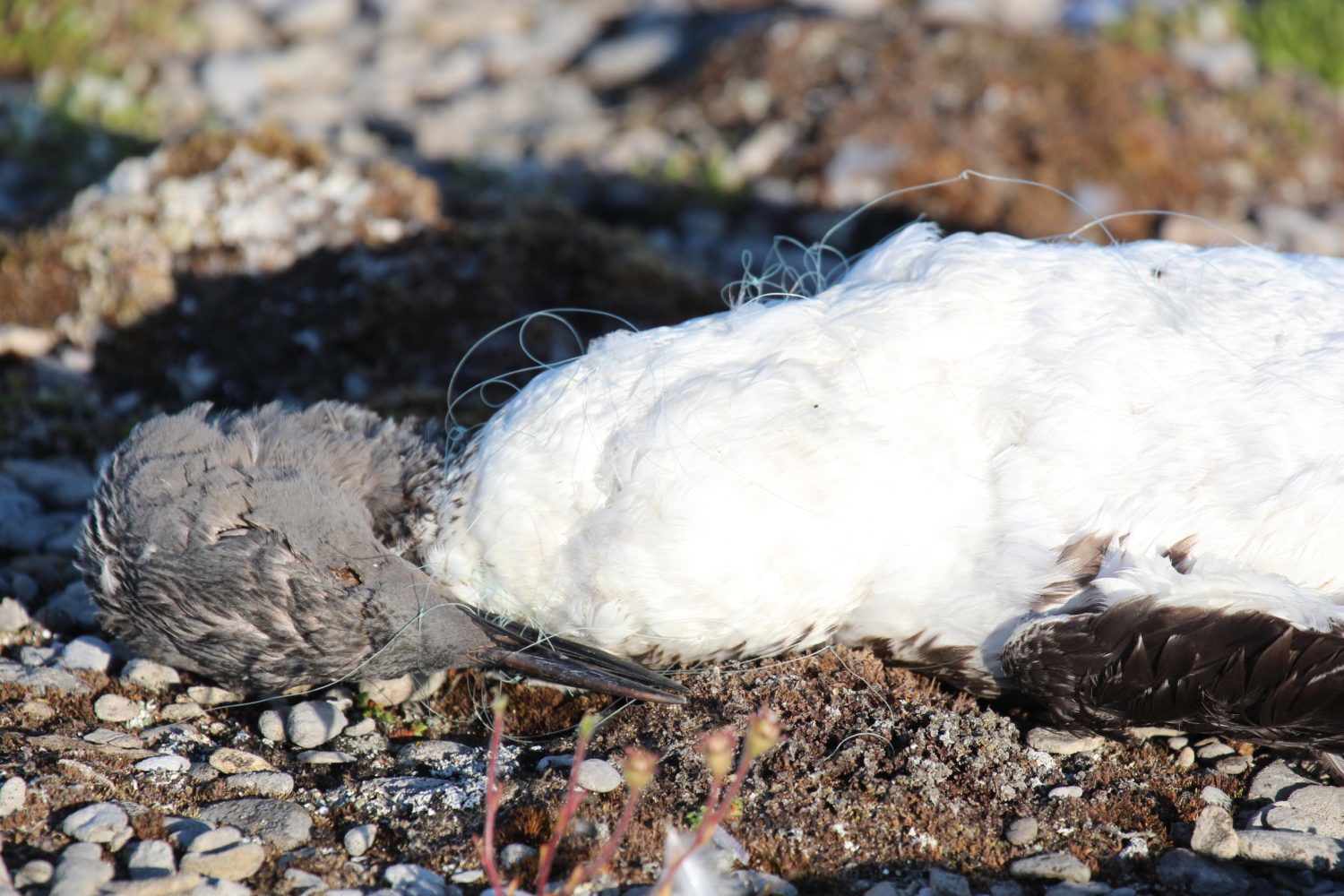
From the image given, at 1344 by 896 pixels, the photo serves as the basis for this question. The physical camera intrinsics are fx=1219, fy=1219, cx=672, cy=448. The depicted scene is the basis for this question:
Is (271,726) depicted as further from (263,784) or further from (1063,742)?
(1063,742)

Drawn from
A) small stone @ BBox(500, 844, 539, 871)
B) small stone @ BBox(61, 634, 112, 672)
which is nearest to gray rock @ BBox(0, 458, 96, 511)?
small stone @ BBox(61, 634, 112, 672)

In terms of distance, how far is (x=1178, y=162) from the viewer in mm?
8586

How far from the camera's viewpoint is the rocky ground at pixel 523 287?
11.3 ft

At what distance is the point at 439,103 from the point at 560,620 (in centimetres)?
729

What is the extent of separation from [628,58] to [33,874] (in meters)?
8.73

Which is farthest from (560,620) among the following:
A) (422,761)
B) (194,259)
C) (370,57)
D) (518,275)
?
(370,57)

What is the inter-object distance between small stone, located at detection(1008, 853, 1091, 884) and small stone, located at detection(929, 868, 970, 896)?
17 centimetres

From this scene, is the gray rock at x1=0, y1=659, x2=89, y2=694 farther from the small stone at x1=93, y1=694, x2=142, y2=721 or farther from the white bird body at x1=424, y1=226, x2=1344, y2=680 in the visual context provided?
the white bird body at x1=424, y1=226, x2=1344, y2=680

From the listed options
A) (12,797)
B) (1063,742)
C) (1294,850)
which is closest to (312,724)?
(12,797)

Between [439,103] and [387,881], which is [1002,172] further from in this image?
[387,881]

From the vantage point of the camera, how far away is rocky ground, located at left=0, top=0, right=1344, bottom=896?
136 inches

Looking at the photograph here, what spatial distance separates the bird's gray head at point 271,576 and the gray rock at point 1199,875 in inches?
59.1

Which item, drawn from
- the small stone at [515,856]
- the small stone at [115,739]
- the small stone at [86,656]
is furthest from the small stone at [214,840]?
the small stone at [86,656]

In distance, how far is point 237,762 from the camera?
3.78m
